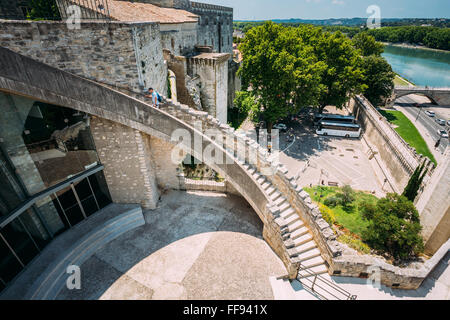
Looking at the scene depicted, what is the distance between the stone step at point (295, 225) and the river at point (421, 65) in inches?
3020

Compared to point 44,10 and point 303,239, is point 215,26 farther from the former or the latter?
point 303,239

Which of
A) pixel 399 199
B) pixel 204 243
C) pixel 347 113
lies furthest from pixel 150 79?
pixel 347 113

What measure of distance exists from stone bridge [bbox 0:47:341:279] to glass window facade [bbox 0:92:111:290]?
0.82 metres

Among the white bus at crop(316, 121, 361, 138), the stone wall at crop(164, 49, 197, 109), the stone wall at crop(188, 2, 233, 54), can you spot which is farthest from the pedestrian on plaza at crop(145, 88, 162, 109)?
the white bus at crop(316, 121, 361, 138)

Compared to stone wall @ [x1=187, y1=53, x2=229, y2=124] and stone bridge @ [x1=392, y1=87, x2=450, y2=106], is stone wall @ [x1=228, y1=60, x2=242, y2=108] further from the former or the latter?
stone bridge @ [x1=392, y1=87, x2=450, y2=106]

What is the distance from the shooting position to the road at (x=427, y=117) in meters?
32.2

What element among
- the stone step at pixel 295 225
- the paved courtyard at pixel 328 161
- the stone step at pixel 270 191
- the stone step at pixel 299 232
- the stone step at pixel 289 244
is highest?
the stone step at pixel 270 191

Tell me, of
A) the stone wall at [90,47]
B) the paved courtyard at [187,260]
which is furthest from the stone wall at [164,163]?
the stone wall at [90,47]

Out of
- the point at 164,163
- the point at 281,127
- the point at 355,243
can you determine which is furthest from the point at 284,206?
the point at 281,127

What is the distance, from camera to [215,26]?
1385 inches

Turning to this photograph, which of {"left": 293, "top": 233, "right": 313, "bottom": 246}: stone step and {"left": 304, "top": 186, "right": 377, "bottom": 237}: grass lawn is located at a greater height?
{"left": 293, "top": 233, "right": 313, "bottom": 246}: stone step

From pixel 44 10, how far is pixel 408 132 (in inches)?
1805

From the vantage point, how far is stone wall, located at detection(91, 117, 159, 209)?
1146 cm

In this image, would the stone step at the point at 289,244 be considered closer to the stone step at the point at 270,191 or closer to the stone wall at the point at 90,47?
the stone step at the point at 270,191
